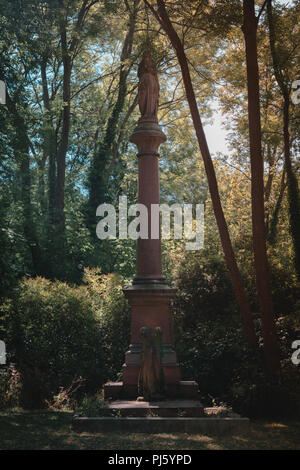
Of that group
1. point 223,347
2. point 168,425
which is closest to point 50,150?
point 223,347

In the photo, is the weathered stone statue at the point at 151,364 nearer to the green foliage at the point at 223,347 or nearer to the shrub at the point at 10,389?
the green foliage at the point at 223,347

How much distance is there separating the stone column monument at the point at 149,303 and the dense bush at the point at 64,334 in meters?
2.06

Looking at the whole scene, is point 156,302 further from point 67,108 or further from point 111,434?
point 67,108

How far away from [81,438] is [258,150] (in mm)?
5683

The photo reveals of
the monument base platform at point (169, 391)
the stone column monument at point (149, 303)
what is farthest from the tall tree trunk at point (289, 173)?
the monument base platform at point (169, 391)

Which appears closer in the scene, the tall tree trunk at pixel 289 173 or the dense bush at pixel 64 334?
the dense bush at pixel 64 334

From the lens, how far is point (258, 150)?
333 inches

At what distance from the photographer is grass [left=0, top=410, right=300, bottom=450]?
548 cm

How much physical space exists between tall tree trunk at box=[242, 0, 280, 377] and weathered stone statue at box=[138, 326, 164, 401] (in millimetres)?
2013

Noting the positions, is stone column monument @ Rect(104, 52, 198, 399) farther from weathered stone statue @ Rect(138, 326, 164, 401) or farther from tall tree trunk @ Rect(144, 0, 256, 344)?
tall tree trunk @ Rect(144, 0, 256, 344)

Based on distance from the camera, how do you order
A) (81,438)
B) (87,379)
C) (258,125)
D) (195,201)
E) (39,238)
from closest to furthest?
(81,438) < (258,125) < (87,379) < (39,238) < (195,201)

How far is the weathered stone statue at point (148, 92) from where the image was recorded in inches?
388

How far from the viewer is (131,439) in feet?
19.0

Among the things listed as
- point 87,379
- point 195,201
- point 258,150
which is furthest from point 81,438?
point 195,201
